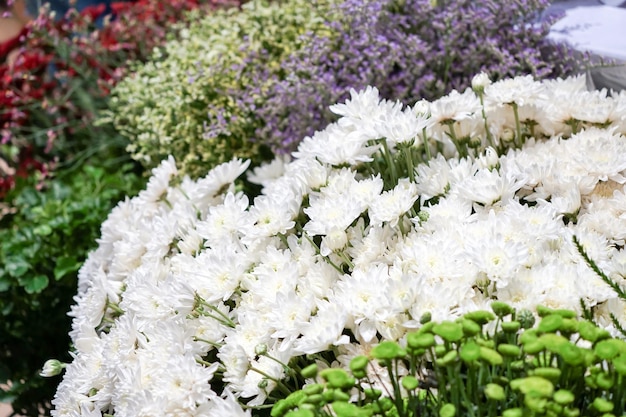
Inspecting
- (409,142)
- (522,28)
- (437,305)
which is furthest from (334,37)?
(437,305)

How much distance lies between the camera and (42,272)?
4.99 ft

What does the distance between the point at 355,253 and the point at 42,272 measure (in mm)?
908

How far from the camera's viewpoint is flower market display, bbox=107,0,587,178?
1.36 metres

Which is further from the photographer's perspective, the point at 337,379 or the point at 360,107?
the point at 360,107

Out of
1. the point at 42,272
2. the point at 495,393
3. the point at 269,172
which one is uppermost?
the point at 495,393

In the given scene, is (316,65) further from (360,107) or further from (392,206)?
(392,206)

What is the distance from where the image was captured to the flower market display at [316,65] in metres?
1.36

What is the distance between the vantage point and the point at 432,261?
802mm

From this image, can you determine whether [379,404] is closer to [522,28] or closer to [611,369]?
[611,369]

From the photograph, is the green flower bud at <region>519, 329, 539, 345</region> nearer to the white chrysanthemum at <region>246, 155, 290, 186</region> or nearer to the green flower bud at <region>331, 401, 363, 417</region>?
the green flower bud at <region>331, 401, 363, 417</region>

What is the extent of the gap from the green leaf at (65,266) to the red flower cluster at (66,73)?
0.49 metres

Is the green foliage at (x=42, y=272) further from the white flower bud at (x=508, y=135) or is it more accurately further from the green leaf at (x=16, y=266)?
the white flower bud at (x=508, y=135)

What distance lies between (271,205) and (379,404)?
14.3 inches

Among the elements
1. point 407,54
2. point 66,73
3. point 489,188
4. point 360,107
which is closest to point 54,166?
point 66,73
